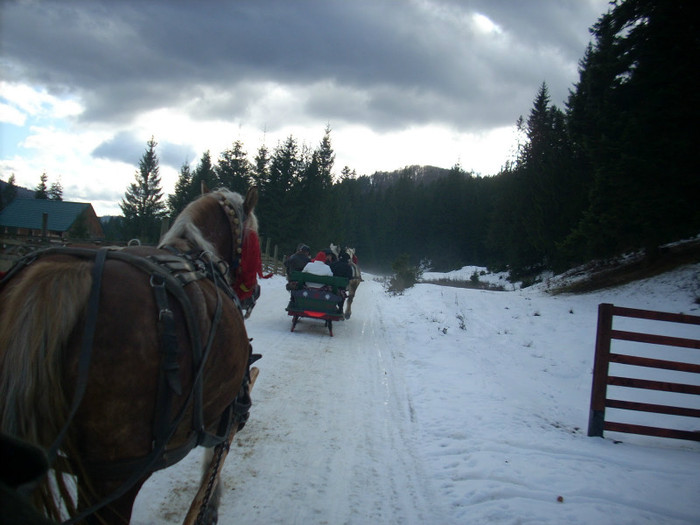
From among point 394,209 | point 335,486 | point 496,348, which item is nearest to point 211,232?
point 335,486

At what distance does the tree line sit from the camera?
1055 cm

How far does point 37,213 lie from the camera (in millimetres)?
15148

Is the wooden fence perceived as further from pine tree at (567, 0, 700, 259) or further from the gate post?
pine tree at (567, 0, 700, 259)

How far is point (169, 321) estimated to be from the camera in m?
1.91

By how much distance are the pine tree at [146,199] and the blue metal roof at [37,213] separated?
2276 cm

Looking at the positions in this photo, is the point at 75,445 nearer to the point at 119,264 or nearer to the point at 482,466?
the point at 119,264

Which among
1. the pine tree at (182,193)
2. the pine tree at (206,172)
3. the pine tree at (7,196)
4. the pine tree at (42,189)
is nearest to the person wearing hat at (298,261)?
the pine tree at (7,196)

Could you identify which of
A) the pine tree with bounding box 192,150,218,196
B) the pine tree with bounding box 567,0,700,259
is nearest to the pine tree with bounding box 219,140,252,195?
the pine tree with bounding box 192,150,218,196

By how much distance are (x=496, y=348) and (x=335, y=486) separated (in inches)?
267

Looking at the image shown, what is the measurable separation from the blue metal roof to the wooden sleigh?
8.96 meters

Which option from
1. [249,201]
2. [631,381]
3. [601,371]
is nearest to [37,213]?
[249,201]

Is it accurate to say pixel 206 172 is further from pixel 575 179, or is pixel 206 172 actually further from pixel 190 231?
pixel 190 231

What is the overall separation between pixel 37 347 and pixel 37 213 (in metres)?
17.1

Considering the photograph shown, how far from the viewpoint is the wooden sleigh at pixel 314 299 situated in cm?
945
